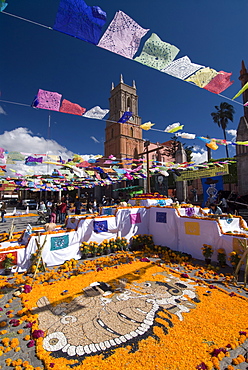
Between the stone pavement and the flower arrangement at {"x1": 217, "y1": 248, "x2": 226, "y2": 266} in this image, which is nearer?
the stone pavement

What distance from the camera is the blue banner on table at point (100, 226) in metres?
7.52

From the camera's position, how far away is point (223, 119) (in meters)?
36.3

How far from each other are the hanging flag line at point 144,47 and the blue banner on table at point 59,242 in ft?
19.9

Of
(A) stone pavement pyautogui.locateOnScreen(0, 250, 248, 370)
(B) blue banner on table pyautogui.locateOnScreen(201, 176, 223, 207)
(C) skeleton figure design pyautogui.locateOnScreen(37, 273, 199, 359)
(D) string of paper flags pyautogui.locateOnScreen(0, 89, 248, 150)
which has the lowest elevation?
(A) stone pavement pyautogui.locateOnScreen(0, 250, 248, 370)

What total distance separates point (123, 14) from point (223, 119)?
39.6 m

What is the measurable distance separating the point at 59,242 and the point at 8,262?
1.63 meters

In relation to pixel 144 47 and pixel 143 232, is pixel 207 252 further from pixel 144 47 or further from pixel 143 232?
pixel 144 47

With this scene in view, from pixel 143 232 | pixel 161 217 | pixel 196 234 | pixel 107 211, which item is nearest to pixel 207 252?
pixel 196 234

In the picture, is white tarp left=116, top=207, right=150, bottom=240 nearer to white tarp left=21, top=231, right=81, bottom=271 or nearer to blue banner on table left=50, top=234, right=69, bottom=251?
white tarp left=21, top=231, right=81, bottom=271

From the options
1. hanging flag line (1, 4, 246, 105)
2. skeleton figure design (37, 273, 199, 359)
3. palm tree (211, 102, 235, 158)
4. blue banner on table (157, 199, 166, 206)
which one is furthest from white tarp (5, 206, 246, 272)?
palm tree (211, 102, 235, 158)

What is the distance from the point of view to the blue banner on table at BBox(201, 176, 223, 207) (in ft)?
51.5

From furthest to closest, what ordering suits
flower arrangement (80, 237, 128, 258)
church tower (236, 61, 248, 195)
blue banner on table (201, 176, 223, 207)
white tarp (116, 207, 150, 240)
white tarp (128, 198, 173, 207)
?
blue banner on table (201, 176, 223, 207) → church tower (236, 61, 248, 195) → white tarp (128, 198, 173, 207) → white tarp (116, 207, 150, 240) → flower arrangement (80, 237, 128, 258)

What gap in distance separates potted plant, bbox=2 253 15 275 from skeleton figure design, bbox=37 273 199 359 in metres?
2.19

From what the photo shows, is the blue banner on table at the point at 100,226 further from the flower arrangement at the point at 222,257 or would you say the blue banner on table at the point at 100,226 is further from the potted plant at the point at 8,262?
the flower arrangement at the point at 222,257
